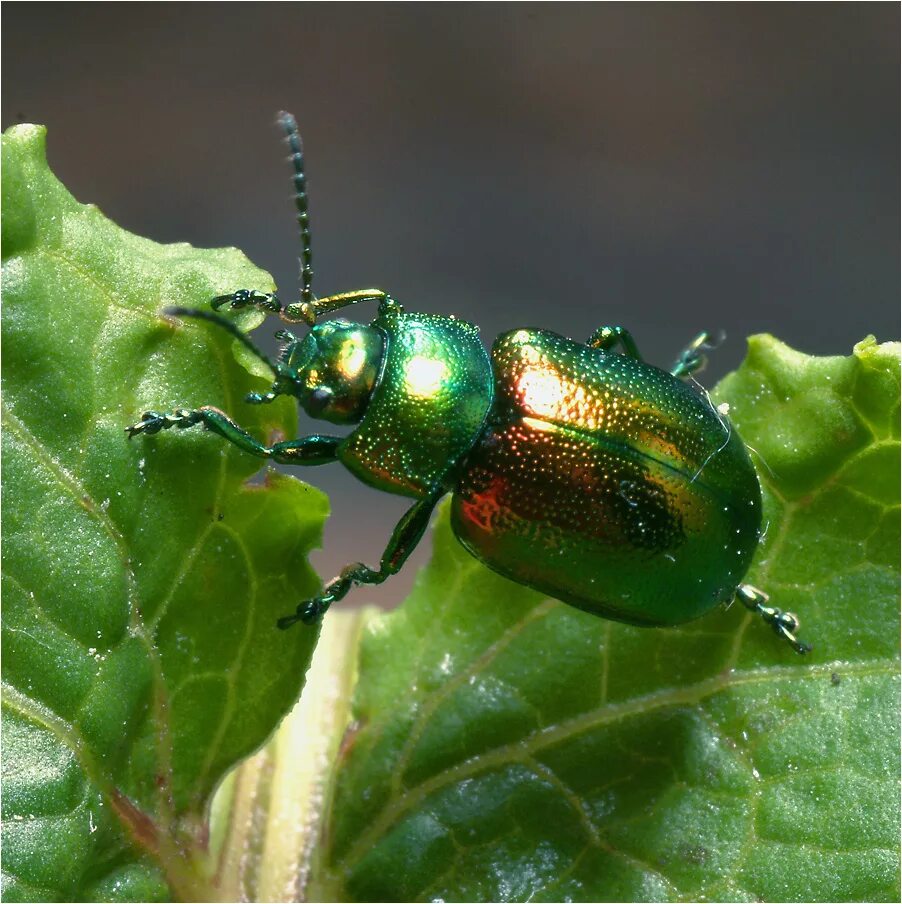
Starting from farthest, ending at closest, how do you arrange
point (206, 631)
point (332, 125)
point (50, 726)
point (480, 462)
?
point (332, 125) < point (480, 462) < point (206, 631) < point (50, 726)

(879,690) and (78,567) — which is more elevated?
(78,567)

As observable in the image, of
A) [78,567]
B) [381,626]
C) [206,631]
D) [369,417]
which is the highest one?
[369,417]

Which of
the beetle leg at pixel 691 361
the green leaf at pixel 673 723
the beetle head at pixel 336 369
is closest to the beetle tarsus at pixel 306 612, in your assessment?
the green leaf at pixel 673 723

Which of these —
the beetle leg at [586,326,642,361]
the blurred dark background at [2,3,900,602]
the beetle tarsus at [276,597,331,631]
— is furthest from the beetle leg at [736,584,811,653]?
the blurred dark background at [2,3,900,602]

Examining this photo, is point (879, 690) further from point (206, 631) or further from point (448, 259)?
point (448, 259)

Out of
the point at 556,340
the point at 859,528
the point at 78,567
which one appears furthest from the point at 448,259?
the point at 78,567

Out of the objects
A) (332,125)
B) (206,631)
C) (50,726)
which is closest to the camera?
(50,726)

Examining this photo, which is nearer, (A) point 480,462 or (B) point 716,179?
(A) point 480,462

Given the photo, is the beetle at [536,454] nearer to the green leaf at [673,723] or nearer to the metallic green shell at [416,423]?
the metallic green shell at [416,423]
